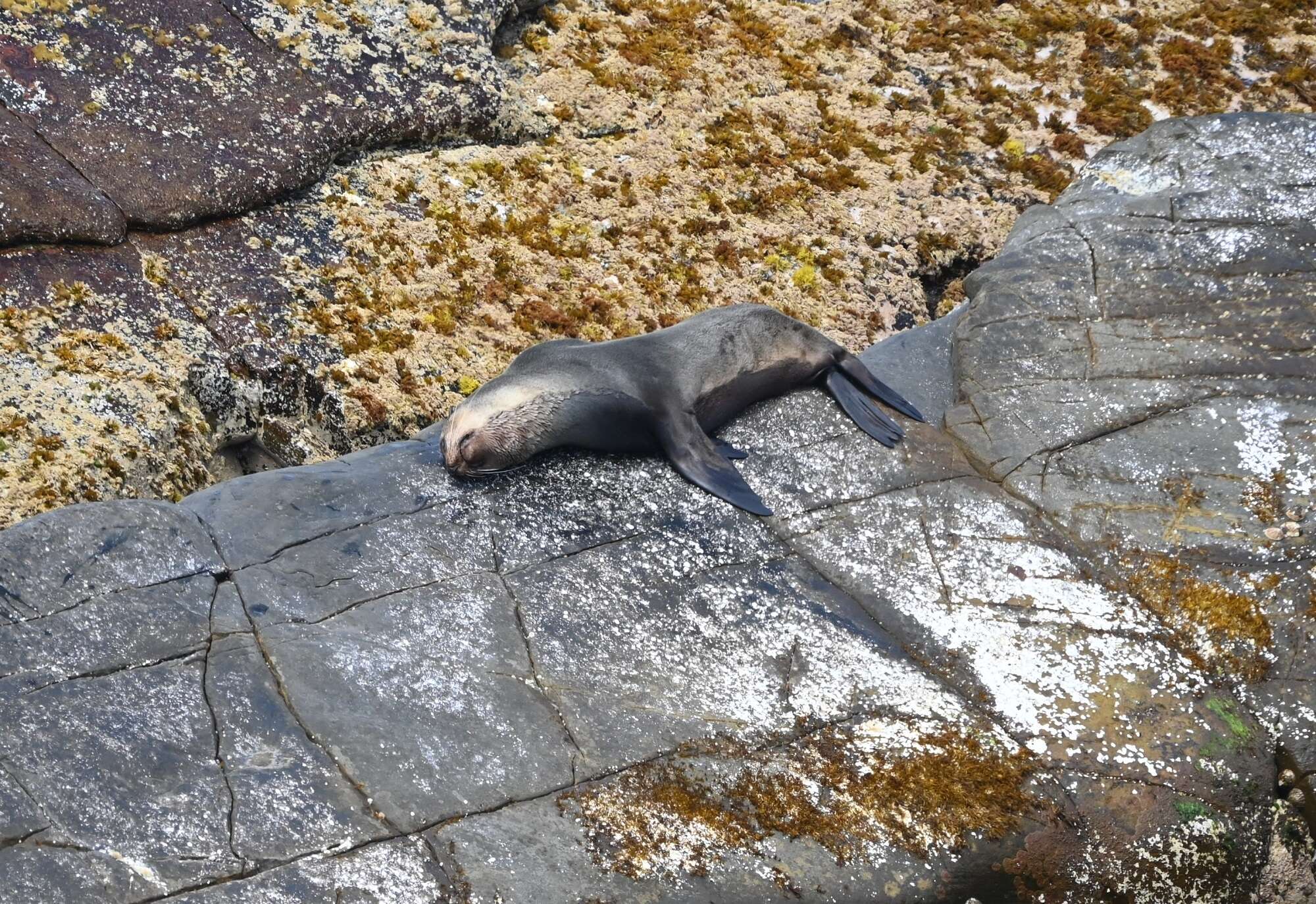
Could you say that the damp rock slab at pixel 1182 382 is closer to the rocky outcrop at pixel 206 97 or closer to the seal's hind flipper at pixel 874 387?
the seal's hind flipper at pixel 874 387

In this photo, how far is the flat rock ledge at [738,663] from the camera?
13.5ft

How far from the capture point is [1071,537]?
556 centimetres

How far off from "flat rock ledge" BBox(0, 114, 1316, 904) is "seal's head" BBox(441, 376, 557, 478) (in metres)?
0.10

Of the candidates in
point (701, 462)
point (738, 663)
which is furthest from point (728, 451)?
point (738, 663)

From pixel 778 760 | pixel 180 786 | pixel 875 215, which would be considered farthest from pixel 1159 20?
pixel 180 786

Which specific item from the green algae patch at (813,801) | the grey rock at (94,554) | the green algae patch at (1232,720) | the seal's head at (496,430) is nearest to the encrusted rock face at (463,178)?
the grey rock at (94,554)

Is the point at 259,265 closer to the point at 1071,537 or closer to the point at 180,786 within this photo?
the point at 180,786

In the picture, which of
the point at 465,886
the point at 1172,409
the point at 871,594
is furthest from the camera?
the point at 1172,409

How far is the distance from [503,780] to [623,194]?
14.0 ft

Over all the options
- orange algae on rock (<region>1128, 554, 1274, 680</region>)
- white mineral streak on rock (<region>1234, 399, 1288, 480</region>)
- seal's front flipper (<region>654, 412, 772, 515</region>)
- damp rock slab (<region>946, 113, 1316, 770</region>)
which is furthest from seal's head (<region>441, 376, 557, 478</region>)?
white mineral streak on rock (<region>1234, 399, 1288, 480</region>)

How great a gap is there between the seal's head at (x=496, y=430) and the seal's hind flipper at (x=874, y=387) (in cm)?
156

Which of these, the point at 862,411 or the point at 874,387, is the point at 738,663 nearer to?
the point at 862,411

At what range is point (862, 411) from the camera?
6039mm

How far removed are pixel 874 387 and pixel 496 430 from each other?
1.91 meters
